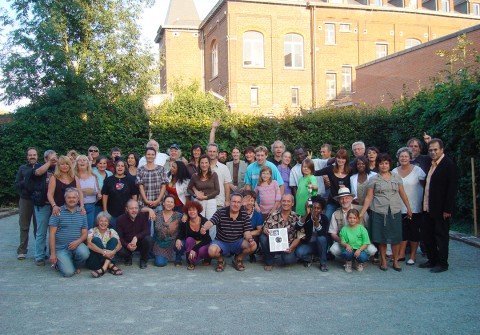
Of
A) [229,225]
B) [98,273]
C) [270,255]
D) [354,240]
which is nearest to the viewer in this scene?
[98,273]

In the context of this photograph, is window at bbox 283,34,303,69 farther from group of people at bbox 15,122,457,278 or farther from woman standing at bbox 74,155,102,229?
woman standing at bbox 74,155,102,229

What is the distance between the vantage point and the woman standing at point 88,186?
26.3ft

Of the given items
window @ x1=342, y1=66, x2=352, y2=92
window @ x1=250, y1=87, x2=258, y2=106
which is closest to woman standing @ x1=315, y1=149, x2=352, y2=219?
window @ x1=250, y1=87, x2=258, y2=106

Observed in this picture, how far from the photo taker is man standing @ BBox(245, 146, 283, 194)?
8461mm

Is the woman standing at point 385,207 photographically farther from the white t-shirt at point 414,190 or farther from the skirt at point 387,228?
the white t-shirt at point 414,190

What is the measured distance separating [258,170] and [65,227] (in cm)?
352

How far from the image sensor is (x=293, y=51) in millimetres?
31594

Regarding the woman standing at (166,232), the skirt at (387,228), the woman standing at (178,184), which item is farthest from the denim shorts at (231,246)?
the skirt at (387,228)

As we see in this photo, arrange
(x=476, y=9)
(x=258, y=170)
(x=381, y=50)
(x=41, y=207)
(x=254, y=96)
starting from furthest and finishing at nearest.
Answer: (x=476, y=9)
(x=381, y=50)
(x=254, y=96)
(x=258, y=170)
(x=41, y=207)

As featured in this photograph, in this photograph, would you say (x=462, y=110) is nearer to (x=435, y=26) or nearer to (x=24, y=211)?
(x=24, y=211)

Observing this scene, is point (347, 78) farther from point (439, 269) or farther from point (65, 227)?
point (65, 227)

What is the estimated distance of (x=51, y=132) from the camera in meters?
14.6

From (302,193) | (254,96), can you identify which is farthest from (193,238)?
(254,96)

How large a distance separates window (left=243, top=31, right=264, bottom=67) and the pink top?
76.2 feet
